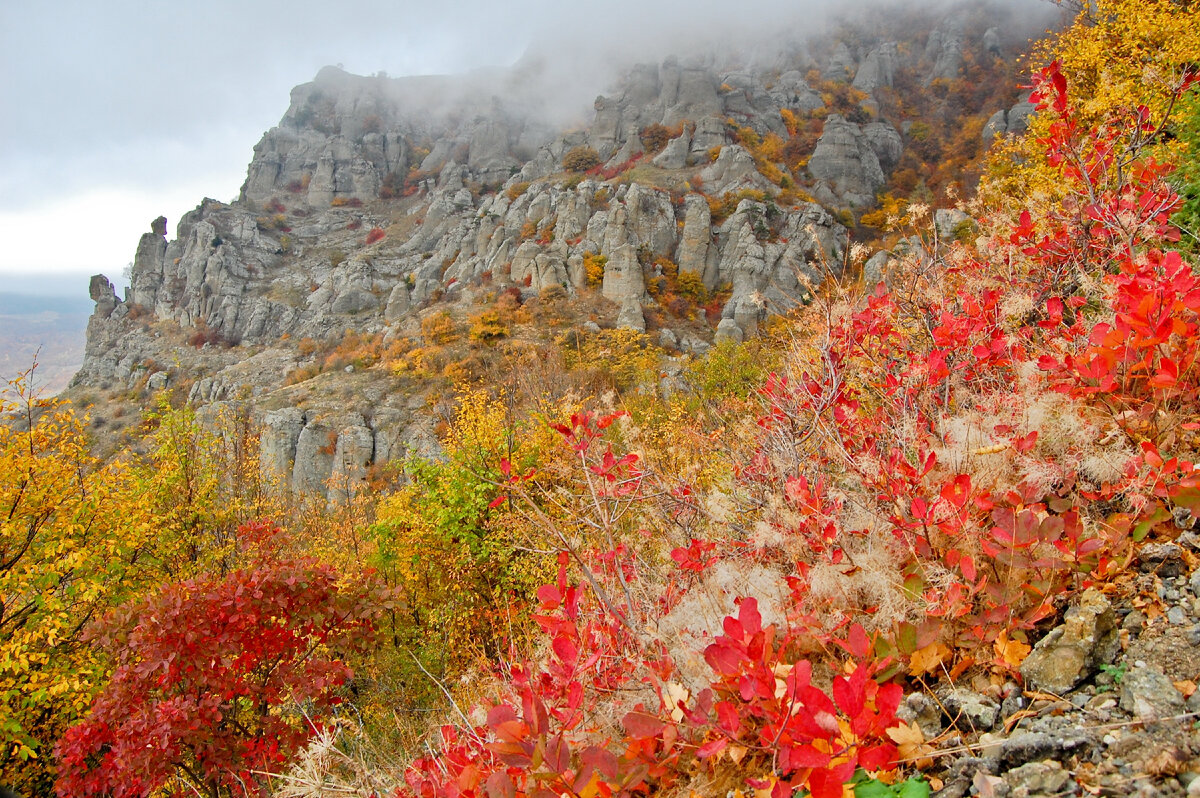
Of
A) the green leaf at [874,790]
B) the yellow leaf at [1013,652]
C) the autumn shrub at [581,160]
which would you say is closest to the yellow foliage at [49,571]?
the green leaf at [874,790]

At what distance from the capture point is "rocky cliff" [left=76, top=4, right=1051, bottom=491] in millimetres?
34719

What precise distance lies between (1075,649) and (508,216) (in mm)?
45808

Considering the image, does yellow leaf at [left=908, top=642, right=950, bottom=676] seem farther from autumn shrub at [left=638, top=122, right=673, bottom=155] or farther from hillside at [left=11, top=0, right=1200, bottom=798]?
autumn shrub at [left=638, top=122, right=673, bottom=155]

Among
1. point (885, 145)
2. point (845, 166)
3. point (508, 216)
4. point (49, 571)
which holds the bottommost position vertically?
point (49, 571)

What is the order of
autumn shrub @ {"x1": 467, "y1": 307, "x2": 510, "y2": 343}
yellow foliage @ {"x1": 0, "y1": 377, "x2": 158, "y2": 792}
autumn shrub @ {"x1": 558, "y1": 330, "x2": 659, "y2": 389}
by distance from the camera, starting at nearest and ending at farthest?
yellow foliage @ {"x1": 0, "y1": 377, "x2": 158, "y2": 792} < autumn shrub @ {"x1": 558, "y1": 330, "x2": 659, "y2": 389} < autumn shrub @ {"x1": 467, "y1": 307, "x2": 510, "y2": 343}

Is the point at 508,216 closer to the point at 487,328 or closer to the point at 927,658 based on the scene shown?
the point at 487,328

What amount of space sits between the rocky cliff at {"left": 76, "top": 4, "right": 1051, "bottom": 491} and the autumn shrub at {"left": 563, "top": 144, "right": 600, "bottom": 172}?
499mm

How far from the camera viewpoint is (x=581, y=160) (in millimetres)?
53062

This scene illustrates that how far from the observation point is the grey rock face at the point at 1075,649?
63.1 inches

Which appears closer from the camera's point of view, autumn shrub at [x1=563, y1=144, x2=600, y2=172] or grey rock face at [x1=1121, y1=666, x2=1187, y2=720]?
grey rock face at [x1=1121, y1=666, x2=1187, y2=720]

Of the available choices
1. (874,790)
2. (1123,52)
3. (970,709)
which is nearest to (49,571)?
(874,790)

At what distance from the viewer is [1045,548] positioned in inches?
75.7

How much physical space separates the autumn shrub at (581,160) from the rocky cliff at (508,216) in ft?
1.64

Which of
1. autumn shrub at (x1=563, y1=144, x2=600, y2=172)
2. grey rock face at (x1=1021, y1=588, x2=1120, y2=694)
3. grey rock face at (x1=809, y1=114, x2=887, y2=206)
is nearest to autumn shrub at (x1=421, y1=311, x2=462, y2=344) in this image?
autumn shrub at (x1=563, y1=144, x2=600, y2=172)
